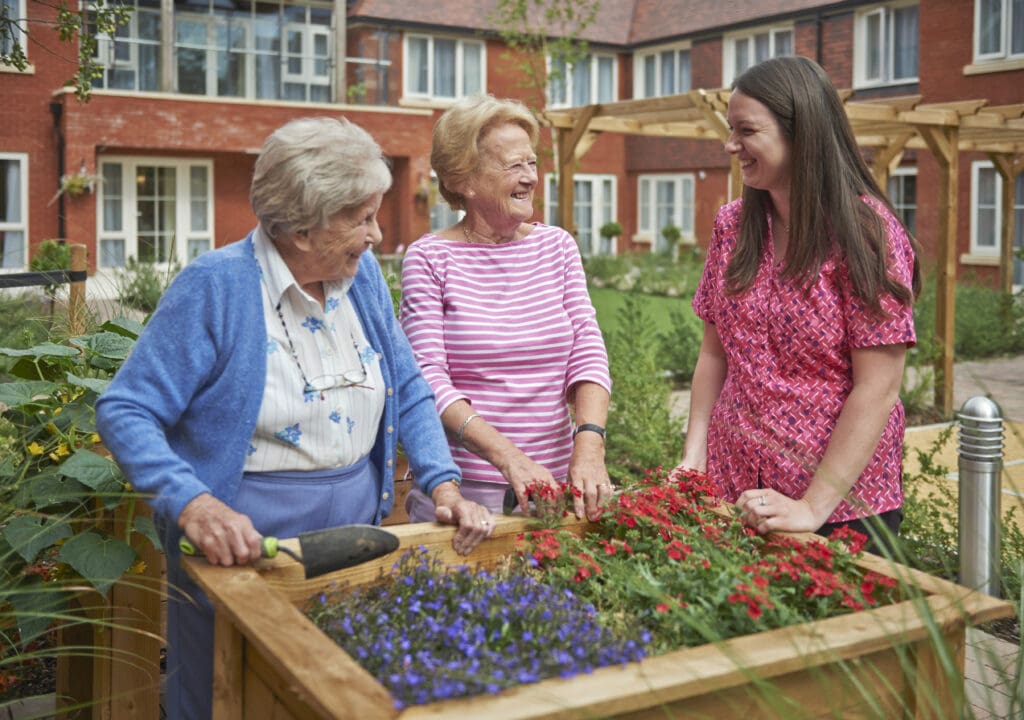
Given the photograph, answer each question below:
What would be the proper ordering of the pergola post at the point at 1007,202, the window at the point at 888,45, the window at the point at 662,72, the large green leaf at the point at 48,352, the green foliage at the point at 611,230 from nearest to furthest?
the large green leaf at the point at 48,352 → the pergola post at the point at 1007,202 → the window at the point at 888,45 → the green foliage at the point at 611,230 → the window at the point at 662,72

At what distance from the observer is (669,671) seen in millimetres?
1613

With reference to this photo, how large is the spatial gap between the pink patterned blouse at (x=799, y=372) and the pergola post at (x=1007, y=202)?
49.5 feet

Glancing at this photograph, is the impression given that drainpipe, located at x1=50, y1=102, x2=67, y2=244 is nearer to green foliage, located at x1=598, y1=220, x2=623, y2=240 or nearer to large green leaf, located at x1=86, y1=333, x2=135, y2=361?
green foliage, located at x1=598, y1=220, x2=623, y2=240

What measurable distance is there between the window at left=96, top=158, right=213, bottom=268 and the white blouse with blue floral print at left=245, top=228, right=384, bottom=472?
72.3 feet

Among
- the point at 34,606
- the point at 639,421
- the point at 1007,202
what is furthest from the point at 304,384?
the point at 1007,202

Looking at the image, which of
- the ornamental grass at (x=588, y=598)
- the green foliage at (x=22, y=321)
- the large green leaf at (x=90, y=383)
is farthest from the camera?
the green foliage at (x=22, y=321)

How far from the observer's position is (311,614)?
6.43ft

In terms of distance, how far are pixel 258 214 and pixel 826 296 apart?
3.69ft

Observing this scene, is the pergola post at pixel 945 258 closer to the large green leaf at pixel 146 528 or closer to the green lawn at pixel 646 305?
the green lawn at pixel 646 305

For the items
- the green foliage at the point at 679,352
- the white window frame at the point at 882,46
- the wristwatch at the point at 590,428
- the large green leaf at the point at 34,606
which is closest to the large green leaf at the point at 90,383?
the large green leaf at the point at 34,606

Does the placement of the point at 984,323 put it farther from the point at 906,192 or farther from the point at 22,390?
the point at 22,390

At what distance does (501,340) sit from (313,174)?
805 mm

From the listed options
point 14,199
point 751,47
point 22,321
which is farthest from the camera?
point 751,47

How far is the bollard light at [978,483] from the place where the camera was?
8.29ft
